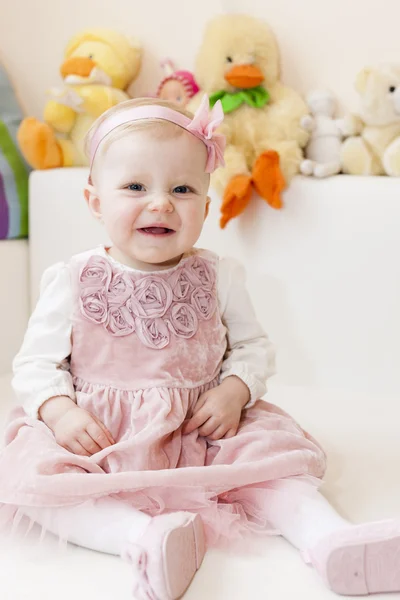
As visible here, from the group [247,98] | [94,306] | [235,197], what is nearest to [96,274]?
[94,306]

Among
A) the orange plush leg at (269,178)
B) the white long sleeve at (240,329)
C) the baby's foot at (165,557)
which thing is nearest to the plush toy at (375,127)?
the orange plush leg at (269,178)

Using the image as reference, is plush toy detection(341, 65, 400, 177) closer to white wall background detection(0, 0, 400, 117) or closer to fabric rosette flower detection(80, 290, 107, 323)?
white wall background detection(0, 0, 400, 117)

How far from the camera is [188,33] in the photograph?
66.5 inches

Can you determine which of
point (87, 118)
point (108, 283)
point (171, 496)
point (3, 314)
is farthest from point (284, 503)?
point (87, 118)

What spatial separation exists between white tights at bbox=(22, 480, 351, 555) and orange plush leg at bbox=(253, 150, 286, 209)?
0.66m

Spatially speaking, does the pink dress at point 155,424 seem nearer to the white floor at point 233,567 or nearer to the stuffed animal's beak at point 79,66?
the white floor at point 233,567

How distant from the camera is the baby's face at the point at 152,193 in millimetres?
985

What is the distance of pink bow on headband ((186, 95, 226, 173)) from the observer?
100cm

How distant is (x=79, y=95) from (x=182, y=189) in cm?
72

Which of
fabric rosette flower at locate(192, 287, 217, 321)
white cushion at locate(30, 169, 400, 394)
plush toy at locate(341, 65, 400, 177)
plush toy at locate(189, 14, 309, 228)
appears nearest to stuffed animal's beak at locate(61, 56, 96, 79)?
plush toy at locate(189, 14, 309, 228)

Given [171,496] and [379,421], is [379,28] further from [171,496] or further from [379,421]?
[171,496]

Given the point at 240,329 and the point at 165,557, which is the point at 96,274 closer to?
the point at 240,329

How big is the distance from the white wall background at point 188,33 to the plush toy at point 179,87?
9 centimetres

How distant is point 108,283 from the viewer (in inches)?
41.0
